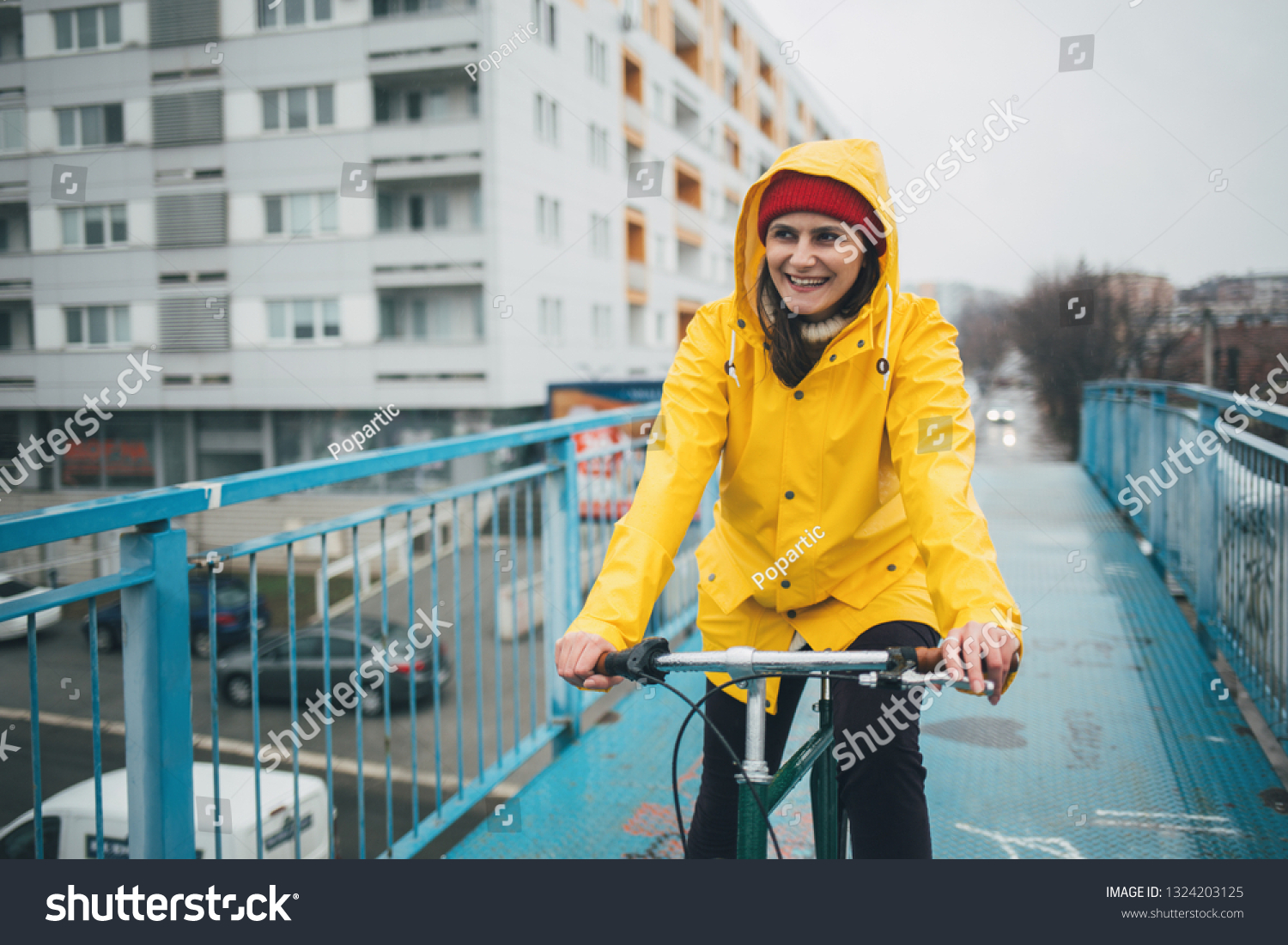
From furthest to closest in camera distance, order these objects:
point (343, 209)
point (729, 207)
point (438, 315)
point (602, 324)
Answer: point (729, 207) < point (602, 324) < point (343, 209) < point (438, 315)

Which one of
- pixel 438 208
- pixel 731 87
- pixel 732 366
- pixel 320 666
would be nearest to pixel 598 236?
pixel 438 208

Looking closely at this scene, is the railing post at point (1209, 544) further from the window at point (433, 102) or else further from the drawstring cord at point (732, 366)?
the window at point (433, 102)

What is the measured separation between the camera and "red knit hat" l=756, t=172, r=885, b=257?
138 cm

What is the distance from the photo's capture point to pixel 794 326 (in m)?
1.43

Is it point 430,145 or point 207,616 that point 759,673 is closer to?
point 207,616

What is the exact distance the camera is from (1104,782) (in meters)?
2.31

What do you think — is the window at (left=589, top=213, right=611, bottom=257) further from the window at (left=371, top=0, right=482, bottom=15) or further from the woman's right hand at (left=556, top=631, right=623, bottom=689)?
the woman's right hand at (left=556, top=631, right=623, bottom=689)

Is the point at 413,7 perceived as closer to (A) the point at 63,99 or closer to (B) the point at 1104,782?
(A) the point at 63,99

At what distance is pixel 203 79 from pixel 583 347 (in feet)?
49.2

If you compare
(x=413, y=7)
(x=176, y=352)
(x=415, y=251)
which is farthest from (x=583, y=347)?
(x=176, y=352)

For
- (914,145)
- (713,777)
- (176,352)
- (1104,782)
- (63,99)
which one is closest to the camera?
(713,777)

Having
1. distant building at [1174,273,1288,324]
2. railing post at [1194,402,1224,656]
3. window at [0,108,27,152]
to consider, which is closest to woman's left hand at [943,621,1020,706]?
railing post at [1194,402,1224,656]

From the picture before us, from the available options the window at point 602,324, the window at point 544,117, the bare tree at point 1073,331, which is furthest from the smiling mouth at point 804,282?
the window at point 602,324

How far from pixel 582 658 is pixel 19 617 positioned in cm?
77
